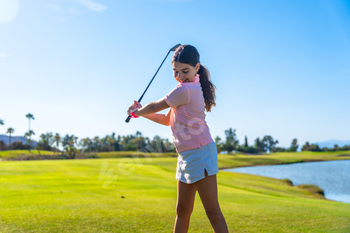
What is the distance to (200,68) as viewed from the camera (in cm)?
277

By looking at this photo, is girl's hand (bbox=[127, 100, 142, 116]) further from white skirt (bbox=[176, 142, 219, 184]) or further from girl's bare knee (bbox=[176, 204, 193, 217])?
girl's bare knee (bbox=[176, 204, 193, 217])

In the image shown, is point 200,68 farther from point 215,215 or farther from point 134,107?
point 215,215

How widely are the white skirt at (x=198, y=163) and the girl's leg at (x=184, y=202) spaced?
0.34 ft

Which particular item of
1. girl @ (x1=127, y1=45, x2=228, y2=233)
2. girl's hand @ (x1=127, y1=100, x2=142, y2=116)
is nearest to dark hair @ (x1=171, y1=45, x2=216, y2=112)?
girl @ (x1=127, y1=45, x2=228, y2=233)

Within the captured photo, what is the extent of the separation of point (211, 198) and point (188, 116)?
702 mm

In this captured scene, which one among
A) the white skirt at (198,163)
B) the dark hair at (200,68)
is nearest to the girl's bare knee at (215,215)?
the white skirt at (198,163)

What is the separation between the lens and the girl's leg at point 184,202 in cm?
249

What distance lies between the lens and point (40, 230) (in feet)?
11.6

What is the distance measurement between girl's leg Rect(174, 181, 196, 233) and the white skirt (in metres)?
0.10

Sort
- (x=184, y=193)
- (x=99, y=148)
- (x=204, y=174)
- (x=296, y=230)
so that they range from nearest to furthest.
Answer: (x=204, y=174), (x=184, y=193), (x=296, y=230), (x=99, y=148)

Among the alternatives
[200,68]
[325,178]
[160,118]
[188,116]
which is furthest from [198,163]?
[325,178]

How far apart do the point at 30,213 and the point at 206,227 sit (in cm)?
266

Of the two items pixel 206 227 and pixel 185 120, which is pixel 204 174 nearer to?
pixel 185 120

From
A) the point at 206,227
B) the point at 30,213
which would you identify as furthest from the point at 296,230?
the point at 30,213
